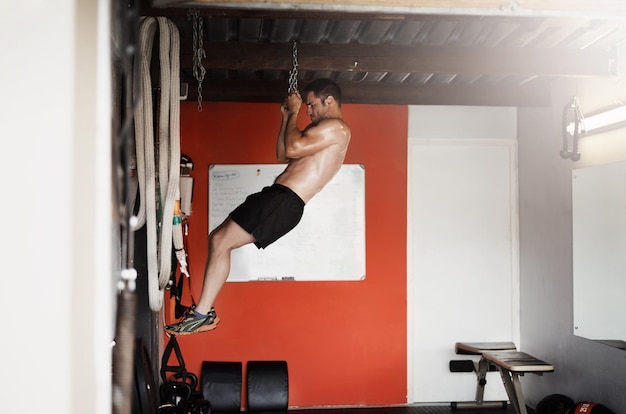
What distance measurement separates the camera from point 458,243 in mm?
6254

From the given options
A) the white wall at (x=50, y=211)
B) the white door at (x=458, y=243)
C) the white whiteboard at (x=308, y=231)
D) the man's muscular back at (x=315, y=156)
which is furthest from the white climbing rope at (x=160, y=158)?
the white door at (x=458, y=243)

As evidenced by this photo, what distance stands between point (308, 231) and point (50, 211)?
4340 millimetres

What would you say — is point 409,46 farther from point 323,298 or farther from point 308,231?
point 323,298

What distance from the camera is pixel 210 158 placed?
5984mm

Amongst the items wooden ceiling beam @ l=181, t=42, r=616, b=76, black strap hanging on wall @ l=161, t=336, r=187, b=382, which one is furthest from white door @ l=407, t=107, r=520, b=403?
black strap hanging on wall @ l=161, t=336, r=187, b=382

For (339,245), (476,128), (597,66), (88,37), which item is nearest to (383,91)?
(476,128)

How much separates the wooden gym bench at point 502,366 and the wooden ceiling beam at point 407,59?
2350 millimetres

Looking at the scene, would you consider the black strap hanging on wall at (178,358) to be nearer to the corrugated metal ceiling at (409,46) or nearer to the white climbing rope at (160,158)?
the white climbing rope at (160,158)

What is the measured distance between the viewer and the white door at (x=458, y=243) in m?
6.18

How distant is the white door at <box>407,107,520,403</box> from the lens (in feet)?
20.3

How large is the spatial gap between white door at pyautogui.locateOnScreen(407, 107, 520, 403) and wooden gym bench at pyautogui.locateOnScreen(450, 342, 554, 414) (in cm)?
11

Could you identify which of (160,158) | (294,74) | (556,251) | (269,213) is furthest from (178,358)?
(556,251)

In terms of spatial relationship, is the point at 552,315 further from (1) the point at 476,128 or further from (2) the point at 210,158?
(2) the point at 210,158

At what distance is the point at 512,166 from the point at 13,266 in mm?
5436
